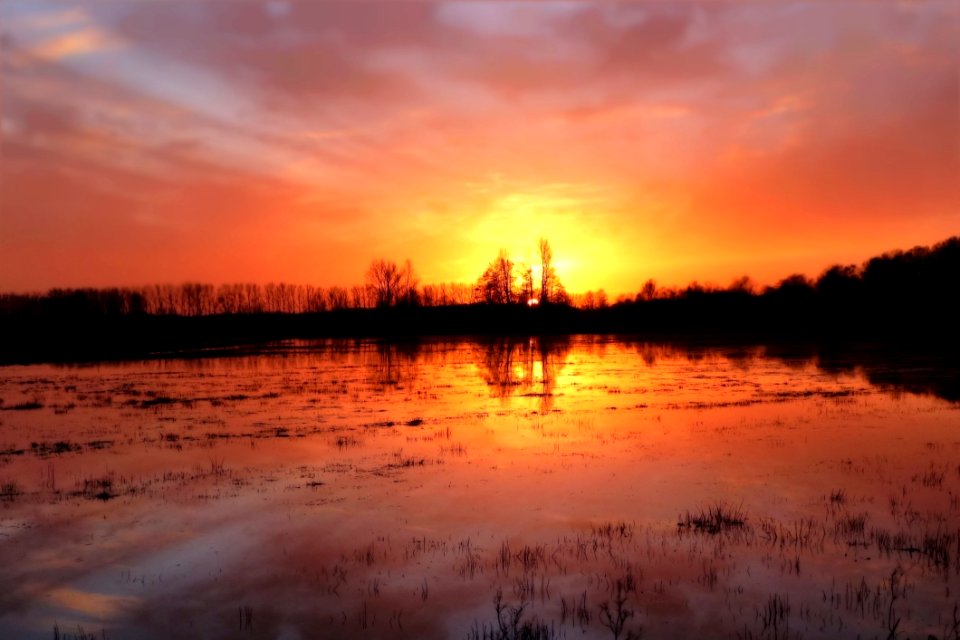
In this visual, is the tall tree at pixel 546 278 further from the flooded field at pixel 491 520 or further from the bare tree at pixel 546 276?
the flooded field at pixel 491 520

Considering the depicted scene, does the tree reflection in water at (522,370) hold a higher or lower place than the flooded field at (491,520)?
higher

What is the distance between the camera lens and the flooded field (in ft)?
26.2

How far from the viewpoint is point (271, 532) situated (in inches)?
440

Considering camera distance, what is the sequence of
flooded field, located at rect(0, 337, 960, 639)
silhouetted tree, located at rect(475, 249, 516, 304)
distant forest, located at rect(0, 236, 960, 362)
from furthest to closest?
1. silhouetted tree, located at rect(475, 249, 516, 304)
2. distant forest, located at rect(0, 236, 960, 362)
3. flooded field, located at rect(0, 337, 960, 639)

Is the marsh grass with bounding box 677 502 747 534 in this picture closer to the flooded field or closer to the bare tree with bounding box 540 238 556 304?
the flooded field

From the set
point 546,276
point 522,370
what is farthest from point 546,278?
point 522,370

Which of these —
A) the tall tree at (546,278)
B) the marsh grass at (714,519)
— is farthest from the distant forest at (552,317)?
the marsh grass at (714,519)

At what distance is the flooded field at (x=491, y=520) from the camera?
8.00m

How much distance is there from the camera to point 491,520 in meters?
11.5

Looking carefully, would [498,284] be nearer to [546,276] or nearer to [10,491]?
[546,276]

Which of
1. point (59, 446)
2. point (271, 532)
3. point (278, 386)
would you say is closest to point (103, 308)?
point (278, 386)

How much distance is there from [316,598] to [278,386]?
27.1 m

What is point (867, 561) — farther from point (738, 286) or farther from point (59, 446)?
point (738, 286)

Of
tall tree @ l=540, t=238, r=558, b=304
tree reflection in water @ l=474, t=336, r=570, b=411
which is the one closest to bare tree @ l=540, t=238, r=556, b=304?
tall tree @ l=540, t=238, r=558, b=304
